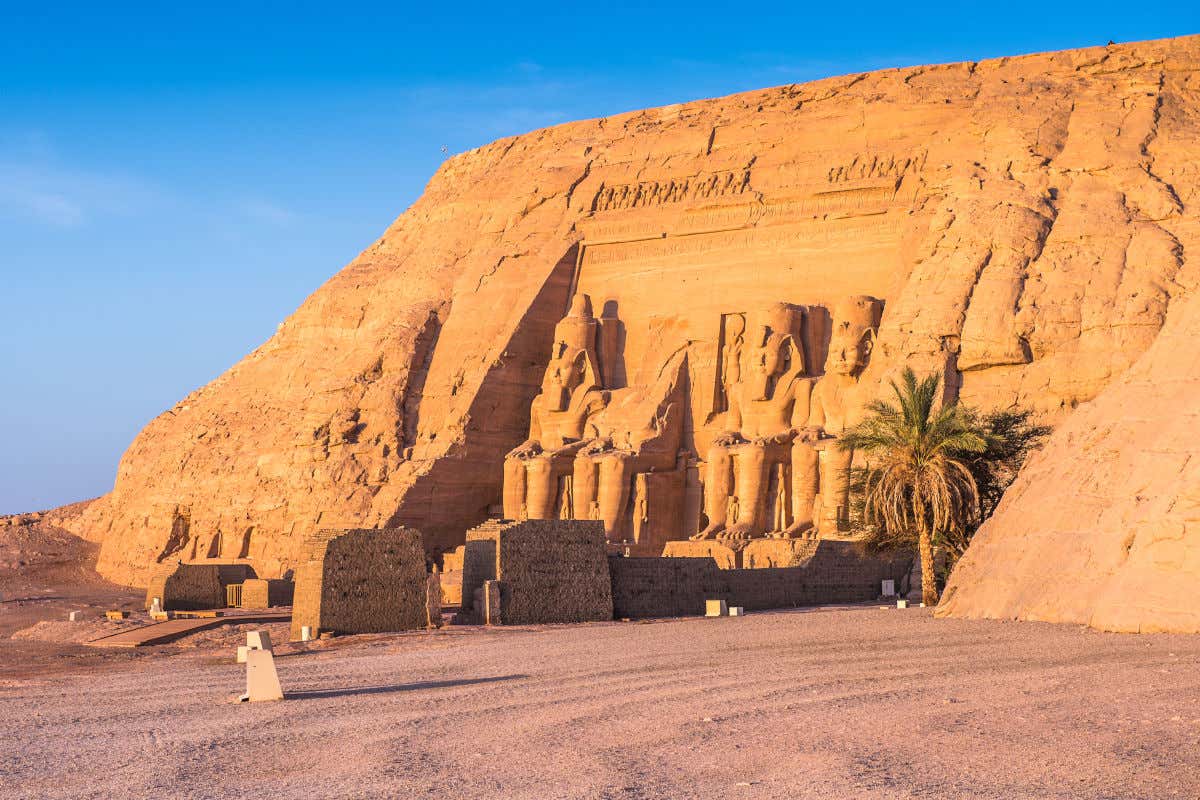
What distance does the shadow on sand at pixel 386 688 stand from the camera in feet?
32.7

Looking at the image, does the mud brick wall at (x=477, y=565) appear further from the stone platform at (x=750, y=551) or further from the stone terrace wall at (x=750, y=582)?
the stone platform at (x=750, y=551)

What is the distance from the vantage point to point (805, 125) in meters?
29.0

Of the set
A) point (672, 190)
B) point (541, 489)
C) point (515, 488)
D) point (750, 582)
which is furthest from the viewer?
point (672, 190)

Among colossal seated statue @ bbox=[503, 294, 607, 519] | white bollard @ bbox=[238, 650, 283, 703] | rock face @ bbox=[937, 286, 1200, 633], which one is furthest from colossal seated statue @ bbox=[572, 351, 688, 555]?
white bollard @ bbox=[238, 650, 283, 703]

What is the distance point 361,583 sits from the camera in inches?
640

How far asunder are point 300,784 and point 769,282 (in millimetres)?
21692

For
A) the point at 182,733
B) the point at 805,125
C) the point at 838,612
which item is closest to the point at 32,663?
the point at 182,733

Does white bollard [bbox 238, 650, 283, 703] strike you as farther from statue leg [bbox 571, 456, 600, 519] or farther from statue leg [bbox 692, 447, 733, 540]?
statue leg [bbox 571, 456, 600, 519]

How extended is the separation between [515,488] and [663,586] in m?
8.47

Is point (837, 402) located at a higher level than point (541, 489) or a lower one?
higher

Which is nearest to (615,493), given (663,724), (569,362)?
(569,362)

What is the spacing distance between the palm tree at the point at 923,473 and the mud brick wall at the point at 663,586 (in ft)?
7.04

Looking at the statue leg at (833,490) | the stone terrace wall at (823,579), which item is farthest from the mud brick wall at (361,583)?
the statue leg at (833,490)

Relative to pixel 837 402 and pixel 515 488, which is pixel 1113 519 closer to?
pixel 837 402
